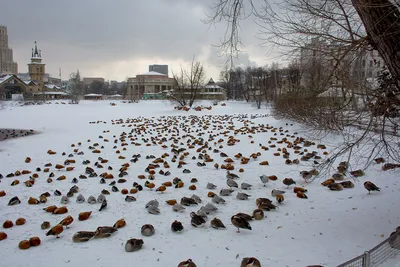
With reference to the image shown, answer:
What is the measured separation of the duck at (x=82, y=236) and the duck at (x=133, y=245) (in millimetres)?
A: 625

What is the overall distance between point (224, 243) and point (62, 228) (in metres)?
2.28

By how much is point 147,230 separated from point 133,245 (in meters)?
0.47

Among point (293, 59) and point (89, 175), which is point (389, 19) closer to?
point (293, 59)

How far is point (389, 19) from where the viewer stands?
3889 mm

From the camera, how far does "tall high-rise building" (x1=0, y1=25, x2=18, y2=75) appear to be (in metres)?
142

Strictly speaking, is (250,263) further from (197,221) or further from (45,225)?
(45,225)

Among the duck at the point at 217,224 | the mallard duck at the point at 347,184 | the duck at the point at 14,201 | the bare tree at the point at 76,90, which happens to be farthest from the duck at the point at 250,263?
the bare tree at the point at 76,90

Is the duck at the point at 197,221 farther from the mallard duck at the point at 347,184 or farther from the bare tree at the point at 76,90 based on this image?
the bare tree at the point at 76,90

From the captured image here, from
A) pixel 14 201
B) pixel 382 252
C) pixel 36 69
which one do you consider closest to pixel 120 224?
pixel 14 201

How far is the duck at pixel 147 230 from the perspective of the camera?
4.39 m

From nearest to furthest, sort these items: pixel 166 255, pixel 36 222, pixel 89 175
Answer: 1. pixel 166 255
2. pixel 36 222
3. pixel 89 175

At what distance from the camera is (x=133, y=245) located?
156 inches

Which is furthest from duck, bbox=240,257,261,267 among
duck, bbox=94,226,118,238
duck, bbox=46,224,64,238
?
duck, bbox=46,224,64,238

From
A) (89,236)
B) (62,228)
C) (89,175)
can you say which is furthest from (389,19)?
(89,175)
